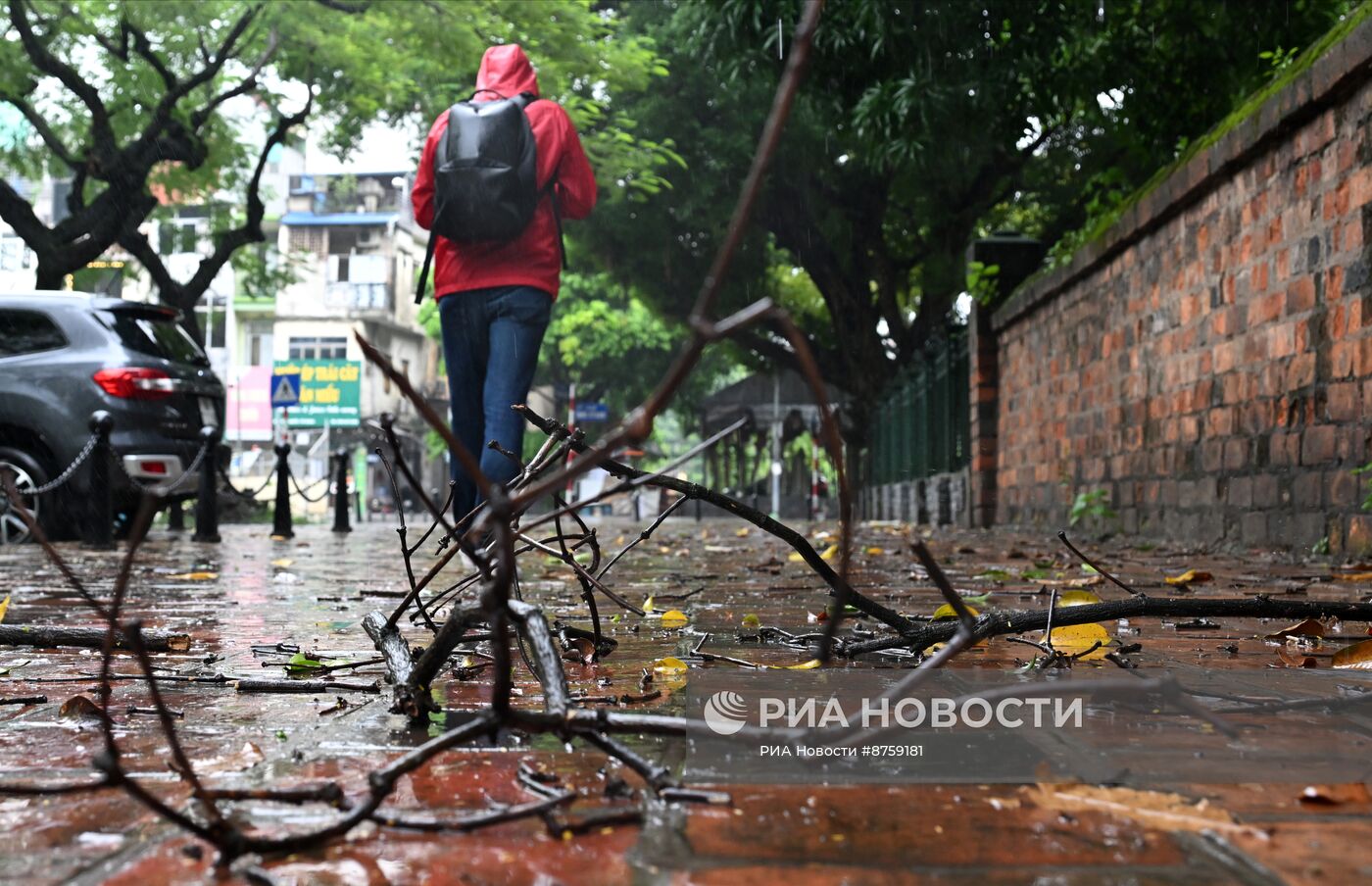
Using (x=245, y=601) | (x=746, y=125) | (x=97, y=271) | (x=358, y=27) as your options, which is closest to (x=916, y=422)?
(x=746, y=125)

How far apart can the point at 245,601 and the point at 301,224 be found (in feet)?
181

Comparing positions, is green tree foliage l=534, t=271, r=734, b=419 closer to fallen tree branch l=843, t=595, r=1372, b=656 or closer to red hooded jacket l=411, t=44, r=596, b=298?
red hooded jacket l=411, t=44, r=596, b=298

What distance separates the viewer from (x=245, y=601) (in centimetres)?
443

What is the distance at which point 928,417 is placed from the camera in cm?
1700

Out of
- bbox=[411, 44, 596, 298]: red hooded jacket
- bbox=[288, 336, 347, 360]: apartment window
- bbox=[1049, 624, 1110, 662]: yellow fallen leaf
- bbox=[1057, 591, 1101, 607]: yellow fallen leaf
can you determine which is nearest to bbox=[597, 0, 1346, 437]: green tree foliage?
bbox=[411, 44, 596, 298]: red hooded jacket

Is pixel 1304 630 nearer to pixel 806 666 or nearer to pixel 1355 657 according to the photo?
pixel 1355 657

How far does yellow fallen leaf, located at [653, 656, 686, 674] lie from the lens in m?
2.56

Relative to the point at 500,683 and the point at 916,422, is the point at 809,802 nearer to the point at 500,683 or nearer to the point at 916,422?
the point at 500,683

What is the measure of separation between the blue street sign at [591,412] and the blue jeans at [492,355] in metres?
35.1

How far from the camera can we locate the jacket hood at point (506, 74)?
253 inches

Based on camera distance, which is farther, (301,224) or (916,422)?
(301,224)

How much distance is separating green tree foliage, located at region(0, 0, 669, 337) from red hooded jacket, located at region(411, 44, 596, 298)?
32.0 ft

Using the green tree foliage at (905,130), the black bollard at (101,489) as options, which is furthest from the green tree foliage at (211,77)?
the black bollard at (101,489)

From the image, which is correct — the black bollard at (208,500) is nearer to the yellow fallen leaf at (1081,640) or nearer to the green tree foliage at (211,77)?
the green tree foliage at (211,77)
